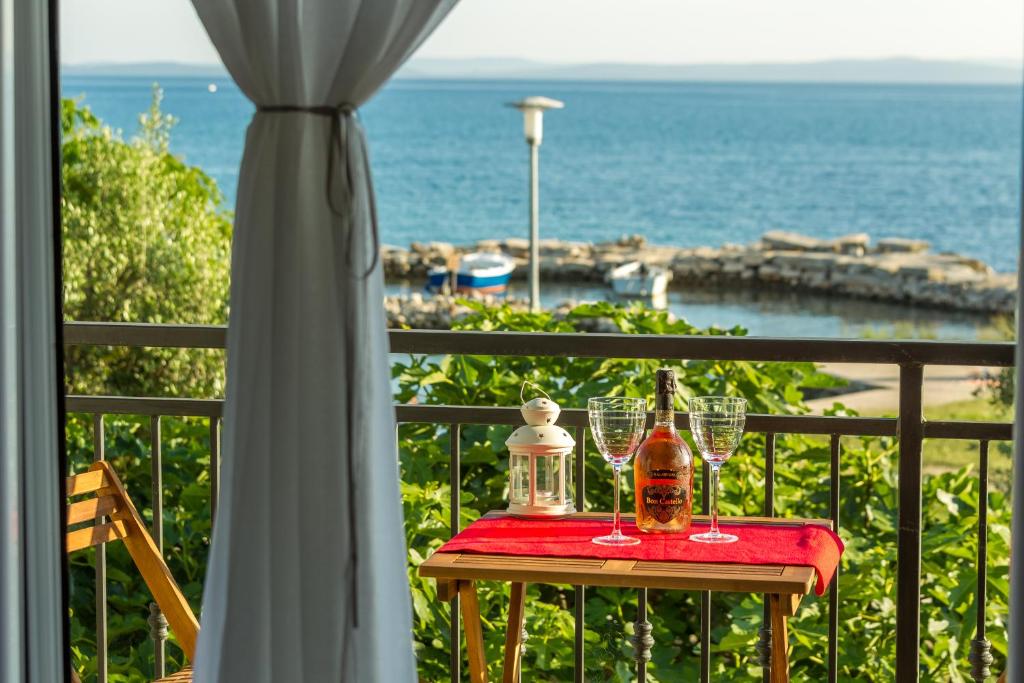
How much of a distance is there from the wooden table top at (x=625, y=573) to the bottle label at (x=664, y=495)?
0.17m

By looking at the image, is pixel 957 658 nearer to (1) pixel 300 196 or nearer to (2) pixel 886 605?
(2) pixel 886 605

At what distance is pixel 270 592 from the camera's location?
178cm

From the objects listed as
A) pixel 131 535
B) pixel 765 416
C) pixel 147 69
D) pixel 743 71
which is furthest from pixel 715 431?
pixel 743 71

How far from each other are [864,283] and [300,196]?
35.4 metres

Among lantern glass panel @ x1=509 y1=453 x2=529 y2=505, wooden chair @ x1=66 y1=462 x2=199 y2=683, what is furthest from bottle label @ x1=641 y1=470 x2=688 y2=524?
wooden chair @ x1=66 y1=462 x2=199 y2=683

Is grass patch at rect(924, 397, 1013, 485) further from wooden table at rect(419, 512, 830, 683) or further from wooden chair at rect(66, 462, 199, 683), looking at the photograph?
wooden table at rect(419, 512, 830, 683)

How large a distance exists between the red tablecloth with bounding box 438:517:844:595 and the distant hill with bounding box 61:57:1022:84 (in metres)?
38.4

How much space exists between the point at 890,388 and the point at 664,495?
21.8m

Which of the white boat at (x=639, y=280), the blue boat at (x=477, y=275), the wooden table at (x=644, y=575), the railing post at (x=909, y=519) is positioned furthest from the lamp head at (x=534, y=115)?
the white boat at (x=639, y=280)

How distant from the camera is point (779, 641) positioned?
76.0 inches

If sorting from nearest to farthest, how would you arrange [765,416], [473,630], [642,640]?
[473,630], [765,416], [642,640]

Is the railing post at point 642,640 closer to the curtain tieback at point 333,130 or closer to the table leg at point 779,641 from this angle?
the table leg at point 779,641

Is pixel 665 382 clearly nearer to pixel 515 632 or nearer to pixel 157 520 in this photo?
pixel 515 632

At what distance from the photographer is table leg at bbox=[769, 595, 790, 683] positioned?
188cm
